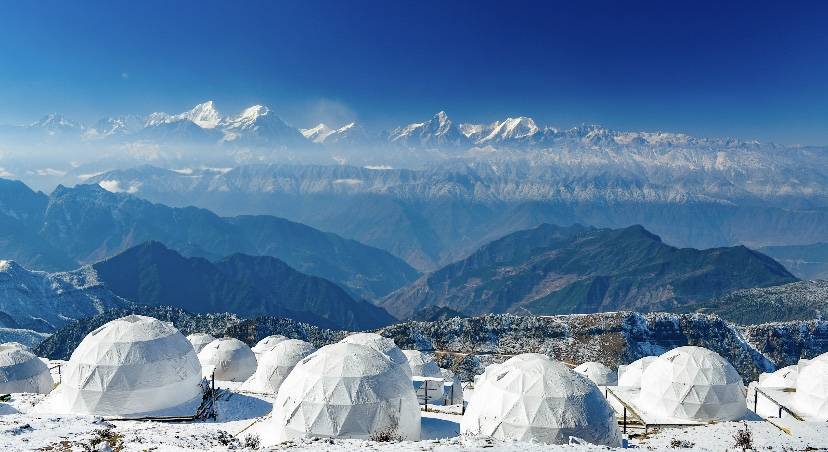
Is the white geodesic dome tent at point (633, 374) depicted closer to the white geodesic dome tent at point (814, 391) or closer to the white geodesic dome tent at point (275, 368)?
the white geodesic dome tent at point (814, 391)

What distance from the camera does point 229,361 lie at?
246 ft

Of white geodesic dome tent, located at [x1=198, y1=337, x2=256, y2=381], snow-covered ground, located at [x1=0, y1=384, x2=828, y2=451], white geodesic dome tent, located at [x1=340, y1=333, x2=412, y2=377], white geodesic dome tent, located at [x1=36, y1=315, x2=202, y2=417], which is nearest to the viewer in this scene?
snow-covered ground, located at [x1=0, y1=384, x2=828, y2=451]

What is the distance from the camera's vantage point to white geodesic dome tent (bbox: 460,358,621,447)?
36688 mm

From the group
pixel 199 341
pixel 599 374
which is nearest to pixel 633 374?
pixel 599 374

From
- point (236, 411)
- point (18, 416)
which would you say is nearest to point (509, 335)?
point (236, 411)

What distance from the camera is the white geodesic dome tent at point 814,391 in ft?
186

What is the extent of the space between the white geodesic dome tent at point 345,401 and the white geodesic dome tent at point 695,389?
102ft

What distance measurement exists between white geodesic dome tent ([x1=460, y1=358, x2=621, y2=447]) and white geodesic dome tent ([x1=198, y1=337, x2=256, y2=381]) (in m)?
44.4

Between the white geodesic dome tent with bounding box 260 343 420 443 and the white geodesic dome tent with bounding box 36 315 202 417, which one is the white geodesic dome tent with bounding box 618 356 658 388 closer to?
the white geodesic dome tent with bounding box 260 343 420 443

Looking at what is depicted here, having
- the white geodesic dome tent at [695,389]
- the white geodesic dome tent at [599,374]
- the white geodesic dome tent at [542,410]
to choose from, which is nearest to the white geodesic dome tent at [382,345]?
the white geodesic dome tent at [542,410]

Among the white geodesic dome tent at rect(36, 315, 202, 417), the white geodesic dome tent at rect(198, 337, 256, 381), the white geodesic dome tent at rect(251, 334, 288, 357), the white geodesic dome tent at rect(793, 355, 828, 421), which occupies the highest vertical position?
the white geodesic dome tent at rect(36, 315, 202, 417)

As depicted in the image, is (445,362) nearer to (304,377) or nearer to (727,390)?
(727,390)

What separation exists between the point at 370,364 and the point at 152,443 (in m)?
15.3

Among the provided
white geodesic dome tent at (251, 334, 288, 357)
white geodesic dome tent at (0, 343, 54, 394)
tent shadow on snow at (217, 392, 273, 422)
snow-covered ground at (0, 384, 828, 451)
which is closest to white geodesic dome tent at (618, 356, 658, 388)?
snow-covered ground at (0, 384, 828, 451)
